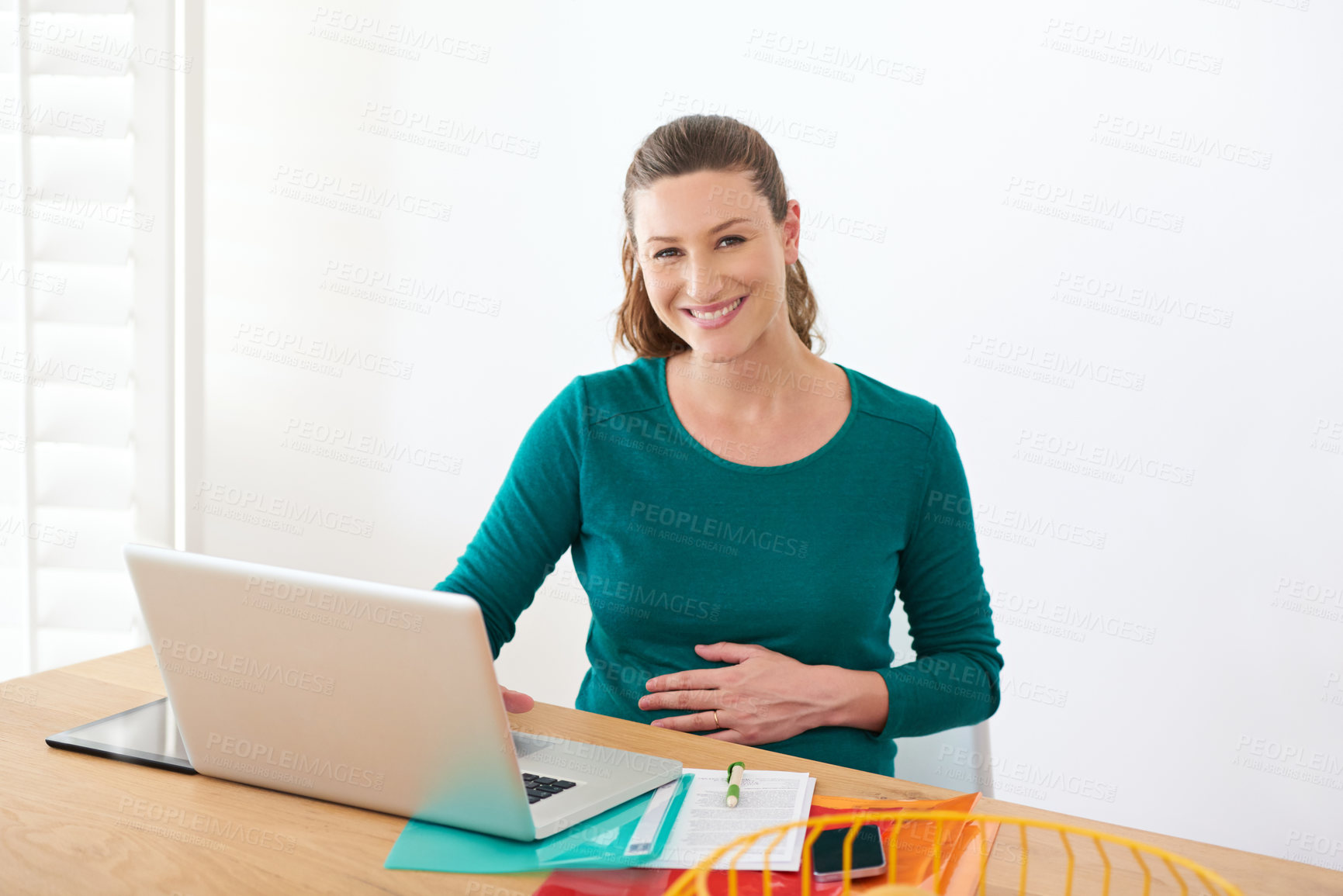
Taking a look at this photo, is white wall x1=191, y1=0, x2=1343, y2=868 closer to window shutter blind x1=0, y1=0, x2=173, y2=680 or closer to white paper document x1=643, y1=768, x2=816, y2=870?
window shutter blind x1=0, y1=0, x2=173, y2=680

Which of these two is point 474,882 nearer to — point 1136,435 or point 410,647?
point 410,647

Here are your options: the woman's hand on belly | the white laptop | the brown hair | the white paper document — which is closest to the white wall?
the brown hair

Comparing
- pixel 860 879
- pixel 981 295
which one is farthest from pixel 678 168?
pixel 981 295

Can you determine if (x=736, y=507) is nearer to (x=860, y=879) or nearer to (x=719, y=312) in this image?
(x=719, y=312)

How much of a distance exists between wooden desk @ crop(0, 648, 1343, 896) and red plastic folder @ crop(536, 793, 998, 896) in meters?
0.03

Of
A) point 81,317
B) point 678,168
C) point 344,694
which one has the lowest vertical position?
point 344,694

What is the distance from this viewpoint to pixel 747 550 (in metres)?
1.39

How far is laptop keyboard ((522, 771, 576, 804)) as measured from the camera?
97 cm

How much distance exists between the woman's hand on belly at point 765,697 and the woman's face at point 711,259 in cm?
44

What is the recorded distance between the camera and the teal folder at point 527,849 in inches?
33.7

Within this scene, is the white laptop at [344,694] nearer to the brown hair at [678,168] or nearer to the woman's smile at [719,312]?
the woman's smile at [719,312]

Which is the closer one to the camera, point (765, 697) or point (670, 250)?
point (765, 697)

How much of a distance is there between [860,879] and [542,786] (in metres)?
0.31

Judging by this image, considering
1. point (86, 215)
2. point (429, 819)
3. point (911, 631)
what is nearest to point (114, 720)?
point (429, 819)
